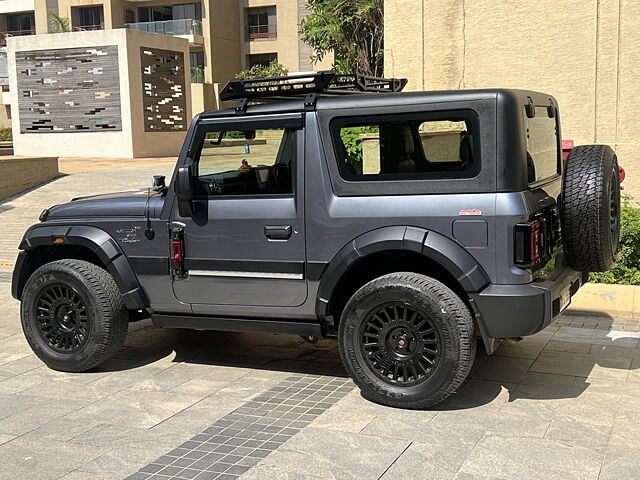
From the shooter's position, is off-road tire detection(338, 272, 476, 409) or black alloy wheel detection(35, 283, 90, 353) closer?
off-road tire detection(338, 272, 476, 409)

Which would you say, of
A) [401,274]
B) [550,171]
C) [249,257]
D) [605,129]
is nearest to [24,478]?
[249,257]

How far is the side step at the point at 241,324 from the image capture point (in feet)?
19.7

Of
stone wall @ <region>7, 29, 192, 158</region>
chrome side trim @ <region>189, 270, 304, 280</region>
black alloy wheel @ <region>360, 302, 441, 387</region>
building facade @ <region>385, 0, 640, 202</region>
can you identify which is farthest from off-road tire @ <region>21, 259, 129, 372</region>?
stone wall @ <region>7, 29, 192, 158</region>

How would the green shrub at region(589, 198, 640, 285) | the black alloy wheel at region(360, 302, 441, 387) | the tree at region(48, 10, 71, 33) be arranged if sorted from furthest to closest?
the tree at region(48, 10, 71, 33) → the green shrub at region(589, 198, 640, 285) → the black alloy wheel at region(360, 302, 441, 387)

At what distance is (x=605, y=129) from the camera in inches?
470

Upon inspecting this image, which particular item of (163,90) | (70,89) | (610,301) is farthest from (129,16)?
(610,301)

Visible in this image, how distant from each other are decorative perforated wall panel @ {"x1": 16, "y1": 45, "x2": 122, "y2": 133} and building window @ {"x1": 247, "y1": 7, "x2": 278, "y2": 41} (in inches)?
822

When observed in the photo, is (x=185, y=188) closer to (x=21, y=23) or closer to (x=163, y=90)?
(x=163, y=90)

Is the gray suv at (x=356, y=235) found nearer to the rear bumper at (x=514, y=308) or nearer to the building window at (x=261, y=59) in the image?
the rear bumper at (x=514, y=308)

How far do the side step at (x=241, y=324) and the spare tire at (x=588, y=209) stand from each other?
1847mm

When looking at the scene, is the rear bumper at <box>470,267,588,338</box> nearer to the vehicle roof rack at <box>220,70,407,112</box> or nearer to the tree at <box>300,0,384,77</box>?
the vehicle roof rack at <box>220,70,407,112</box>

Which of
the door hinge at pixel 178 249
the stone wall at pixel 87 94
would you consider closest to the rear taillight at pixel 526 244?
the door hinge at pixel 178 249

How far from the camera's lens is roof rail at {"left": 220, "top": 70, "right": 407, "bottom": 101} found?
5992 mm

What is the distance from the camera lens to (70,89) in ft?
102
